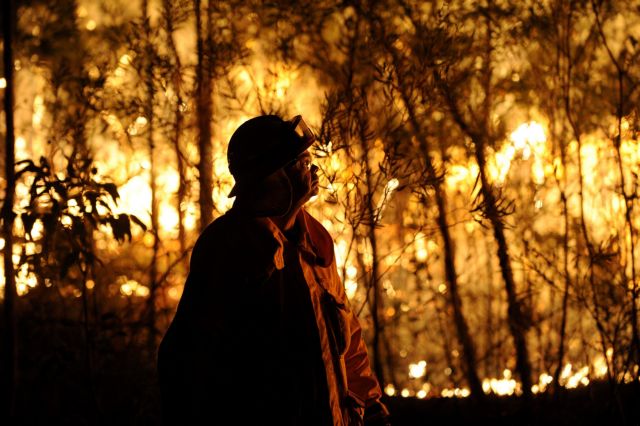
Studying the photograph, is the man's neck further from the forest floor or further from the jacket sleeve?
the forest floor

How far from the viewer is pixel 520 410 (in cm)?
471

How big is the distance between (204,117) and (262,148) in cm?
303

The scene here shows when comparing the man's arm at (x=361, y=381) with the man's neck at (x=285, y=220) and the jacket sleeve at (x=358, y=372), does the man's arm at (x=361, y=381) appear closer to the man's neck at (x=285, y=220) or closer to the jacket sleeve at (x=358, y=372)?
the jacket sleeve at (x=358, y=372)

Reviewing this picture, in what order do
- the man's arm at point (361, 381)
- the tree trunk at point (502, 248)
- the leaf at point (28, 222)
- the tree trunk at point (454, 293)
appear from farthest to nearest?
the tree trunk at point (454, 293)
the tree trunk at point (502, 248)
the leaf at point (28, 222)
the man's arm at point (361, 381)

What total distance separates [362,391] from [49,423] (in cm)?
356

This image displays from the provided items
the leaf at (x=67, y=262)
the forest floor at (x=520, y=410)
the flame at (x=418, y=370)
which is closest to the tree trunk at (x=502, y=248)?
the forest floor at (x=520, y=410)

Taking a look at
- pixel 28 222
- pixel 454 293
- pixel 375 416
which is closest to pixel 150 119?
pixel 28 222

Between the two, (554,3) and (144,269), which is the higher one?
(554,3)

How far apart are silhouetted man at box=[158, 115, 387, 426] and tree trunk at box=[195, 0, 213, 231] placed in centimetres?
254

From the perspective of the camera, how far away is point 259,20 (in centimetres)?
486

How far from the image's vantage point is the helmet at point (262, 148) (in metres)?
1.75

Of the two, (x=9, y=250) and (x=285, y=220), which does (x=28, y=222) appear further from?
(x=285, y=220)

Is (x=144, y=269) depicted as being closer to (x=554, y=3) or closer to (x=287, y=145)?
(x=554, y=3)

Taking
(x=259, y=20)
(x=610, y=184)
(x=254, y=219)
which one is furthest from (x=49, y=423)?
(x=610, y=184)
